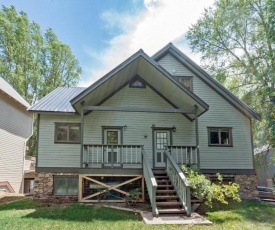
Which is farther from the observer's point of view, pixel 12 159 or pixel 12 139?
pixel 12 139

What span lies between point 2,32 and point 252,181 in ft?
77.2

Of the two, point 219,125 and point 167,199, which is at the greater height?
point 219,125

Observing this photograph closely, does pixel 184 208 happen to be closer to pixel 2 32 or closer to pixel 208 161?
pixel 208 161

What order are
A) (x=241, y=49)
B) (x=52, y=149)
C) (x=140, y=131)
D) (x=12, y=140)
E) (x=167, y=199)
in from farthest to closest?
(x=241, y=49), (x=12, y=140), (x=140, y=131), (x=52, y=149), (x=167, y=199)

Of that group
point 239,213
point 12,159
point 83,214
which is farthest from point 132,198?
point 12,159

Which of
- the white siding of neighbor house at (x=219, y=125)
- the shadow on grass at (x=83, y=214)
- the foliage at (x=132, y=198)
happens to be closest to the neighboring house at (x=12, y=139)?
the shadow on grass at (x=83, y=214)

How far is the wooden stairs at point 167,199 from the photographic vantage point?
7848 mm

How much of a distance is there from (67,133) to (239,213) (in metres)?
7.76

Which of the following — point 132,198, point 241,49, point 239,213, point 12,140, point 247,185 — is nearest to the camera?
point 239,213

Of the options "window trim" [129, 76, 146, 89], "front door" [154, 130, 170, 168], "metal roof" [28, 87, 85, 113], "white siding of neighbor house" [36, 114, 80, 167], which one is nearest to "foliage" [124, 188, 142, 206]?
"front door" [154, 130, 170, 168]

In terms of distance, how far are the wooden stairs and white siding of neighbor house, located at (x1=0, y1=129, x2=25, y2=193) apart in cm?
1040

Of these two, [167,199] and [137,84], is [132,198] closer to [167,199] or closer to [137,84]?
[167,199]

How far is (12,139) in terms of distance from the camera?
54.7 ft

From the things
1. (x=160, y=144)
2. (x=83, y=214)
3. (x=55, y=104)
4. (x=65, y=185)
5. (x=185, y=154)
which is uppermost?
(x=55, y=104)
